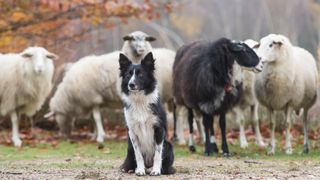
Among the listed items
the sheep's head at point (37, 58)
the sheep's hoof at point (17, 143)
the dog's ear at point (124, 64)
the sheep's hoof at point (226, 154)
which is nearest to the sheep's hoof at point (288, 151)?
the sheep's hoof at point (226, 154)

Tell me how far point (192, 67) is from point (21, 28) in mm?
8355

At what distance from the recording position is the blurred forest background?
18922 millimetres

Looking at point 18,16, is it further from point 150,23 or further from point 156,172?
point 150,23

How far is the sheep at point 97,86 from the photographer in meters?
16.3

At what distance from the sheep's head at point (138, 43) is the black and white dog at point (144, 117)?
6126 millimetres

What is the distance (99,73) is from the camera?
16656 millimetres

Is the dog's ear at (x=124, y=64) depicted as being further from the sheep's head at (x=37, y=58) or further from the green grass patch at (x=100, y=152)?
the sheep's head at (x=37, y=58)

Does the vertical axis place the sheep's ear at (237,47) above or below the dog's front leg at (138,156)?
above

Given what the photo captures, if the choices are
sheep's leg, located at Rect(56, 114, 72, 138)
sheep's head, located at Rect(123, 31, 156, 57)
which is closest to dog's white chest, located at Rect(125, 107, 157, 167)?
sheep's head, located at Rect(123, 31, 156, 57)

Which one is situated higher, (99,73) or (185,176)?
(99,73)

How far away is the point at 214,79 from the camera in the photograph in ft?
42.3

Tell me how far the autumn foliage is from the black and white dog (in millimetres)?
7706

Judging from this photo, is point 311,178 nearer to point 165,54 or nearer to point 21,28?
point 165,54

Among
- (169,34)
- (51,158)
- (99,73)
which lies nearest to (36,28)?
(99,73)
